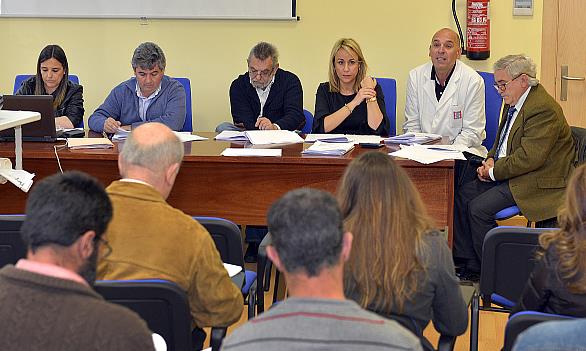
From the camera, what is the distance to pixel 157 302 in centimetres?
233

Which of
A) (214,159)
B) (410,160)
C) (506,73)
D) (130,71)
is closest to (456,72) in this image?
(506,73)

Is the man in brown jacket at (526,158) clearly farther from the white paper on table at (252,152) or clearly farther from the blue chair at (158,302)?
the blue chair at (158,302)

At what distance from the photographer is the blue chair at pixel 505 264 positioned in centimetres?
293

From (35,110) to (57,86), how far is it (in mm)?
880

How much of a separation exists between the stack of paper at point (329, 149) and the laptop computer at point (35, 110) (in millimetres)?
1359

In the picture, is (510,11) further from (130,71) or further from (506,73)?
(130,71)

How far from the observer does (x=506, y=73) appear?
15.1ft

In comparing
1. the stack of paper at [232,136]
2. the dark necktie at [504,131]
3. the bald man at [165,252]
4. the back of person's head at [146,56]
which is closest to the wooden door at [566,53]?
the dark necktie at [504,131]

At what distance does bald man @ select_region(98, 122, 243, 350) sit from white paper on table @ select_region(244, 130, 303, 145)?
2.14 meters

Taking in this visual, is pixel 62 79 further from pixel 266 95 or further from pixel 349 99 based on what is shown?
pixel 349 99

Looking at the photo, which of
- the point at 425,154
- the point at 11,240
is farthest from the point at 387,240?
the point at 425,154

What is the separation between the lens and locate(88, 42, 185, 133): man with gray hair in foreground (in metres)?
5.21

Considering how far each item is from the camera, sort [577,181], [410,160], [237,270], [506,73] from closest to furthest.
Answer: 1. [577,181]
2. [237,270]
3. [410,160]
4. [506,73]

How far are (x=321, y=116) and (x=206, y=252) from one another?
297cm
